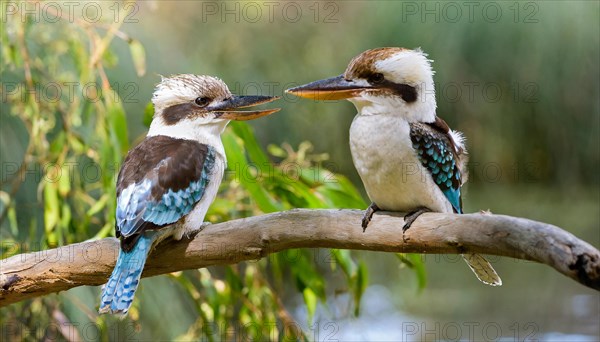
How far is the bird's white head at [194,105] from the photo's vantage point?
161 cm

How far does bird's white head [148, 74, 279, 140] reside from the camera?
161 centimetres

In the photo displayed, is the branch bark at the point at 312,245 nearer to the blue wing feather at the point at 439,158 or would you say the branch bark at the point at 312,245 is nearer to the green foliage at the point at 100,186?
the blue wing feather at the point at 439,158

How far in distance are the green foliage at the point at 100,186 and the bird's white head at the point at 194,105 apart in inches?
5.1

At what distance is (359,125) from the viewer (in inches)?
57.1

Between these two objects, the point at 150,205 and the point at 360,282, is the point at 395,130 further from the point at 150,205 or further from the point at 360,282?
the point at 360,282

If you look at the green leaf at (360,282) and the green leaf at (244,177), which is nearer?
the green leaf at (244,177)

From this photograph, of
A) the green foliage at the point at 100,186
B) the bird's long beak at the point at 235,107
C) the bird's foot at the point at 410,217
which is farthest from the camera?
the green foliage at the point at 100,186

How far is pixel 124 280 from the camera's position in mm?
1345

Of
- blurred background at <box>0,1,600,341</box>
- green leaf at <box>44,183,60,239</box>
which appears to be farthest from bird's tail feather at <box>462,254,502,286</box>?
blurred background at <box>0,1,600,341</box>

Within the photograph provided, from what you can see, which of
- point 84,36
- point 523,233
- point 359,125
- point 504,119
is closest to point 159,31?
point 84,36

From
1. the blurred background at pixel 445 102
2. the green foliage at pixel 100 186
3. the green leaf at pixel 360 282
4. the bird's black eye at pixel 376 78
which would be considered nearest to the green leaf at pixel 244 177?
the green foliage at pixel 100 186

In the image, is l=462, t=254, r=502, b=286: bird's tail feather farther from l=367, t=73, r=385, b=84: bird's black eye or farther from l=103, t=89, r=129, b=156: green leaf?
l=103, t=89, r=129, b=156: green leaf

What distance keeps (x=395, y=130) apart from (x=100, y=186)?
98 cm

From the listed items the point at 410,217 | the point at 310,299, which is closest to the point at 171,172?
the point at 410,217
